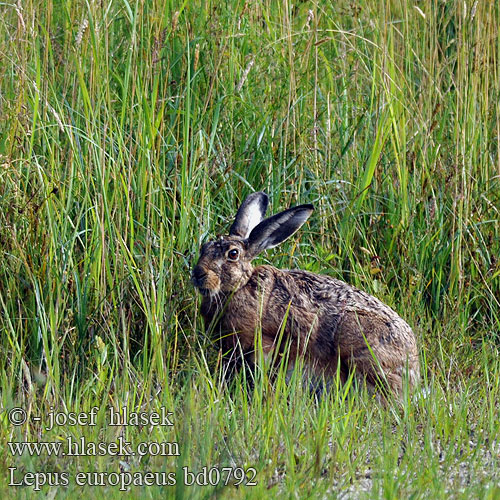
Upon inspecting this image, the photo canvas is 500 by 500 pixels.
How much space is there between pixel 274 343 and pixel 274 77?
191cm

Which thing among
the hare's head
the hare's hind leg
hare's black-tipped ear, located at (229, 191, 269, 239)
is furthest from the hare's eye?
the hare's hind leg

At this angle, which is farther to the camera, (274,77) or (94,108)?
(274,77)

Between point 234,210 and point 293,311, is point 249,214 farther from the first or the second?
point 293,311

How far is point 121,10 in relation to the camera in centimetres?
523

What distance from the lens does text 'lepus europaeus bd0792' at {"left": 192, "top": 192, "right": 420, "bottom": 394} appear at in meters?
4.20

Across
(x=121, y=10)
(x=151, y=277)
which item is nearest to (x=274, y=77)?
(x=121, y=10)

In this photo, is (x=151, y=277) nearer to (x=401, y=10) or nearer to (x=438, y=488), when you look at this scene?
(x=438, y=488)

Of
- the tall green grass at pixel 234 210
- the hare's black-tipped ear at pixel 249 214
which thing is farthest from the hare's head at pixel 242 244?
the tall green grass at pixel 234 210

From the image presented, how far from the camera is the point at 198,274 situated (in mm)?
4258

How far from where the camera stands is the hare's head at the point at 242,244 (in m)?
4.31

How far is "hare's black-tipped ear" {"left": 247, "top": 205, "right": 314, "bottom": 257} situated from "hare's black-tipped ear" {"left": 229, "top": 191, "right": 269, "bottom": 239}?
164 millimetres

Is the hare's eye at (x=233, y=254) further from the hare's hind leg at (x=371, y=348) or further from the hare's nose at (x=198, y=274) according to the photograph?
the hare's hind leg at (x=371, y=348)

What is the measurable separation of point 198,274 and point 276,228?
494mm

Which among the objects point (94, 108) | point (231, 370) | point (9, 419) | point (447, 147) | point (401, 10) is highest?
point (401, 10)
